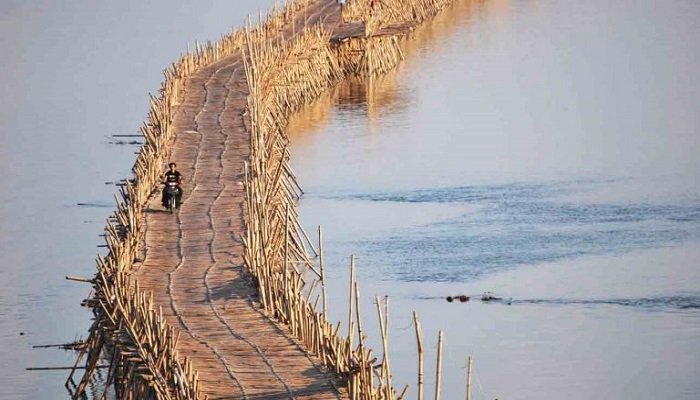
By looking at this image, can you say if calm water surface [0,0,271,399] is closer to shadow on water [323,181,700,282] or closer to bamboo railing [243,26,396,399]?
bamboo railing [243,26,396,399]

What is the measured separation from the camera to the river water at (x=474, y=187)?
21.1 metres

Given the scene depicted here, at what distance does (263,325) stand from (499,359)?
377 centimetres

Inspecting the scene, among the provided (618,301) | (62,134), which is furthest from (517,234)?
(62,134)

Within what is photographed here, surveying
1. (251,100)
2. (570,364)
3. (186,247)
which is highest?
(251,100)

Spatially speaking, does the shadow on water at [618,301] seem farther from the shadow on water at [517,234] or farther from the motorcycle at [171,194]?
the motorcycle at [171,194]

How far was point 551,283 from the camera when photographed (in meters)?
Answer: 23.7

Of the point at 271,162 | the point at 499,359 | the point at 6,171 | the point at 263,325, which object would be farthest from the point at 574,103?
the point at 263,325

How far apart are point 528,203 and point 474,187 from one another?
1.79 metres

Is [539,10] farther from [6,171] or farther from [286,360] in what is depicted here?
[286,360]

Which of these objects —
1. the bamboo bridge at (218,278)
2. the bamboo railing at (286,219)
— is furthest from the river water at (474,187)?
the bamboo bridge at (218,278)

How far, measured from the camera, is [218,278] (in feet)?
64.2

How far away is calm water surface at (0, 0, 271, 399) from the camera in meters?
23.0

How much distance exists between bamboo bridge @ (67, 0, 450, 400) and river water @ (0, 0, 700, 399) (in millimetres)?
1140

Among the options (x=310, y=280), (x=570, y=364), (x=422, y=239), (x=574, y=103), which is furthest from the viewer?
(x=574, y=103)
